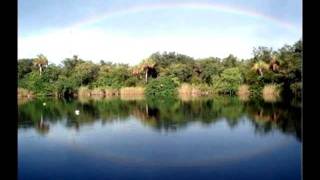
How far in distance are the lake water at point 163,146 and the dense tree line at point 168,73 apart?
41.0 ft

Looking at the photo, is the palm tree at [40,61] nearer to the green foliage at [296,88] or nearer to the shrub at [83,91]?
the shrub at [83,91]

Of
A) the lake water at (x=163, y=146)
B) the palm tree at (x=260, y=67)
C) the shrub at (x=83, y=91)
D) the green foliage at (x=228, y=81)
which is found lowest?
the lake water at (x=163, y=146)

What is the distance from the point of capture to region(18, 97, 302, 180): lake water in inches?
305

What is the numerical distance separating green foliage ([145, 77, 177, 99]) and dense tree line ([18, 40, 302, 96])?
29cm

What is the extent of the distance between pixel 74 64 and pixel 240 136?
29.5m

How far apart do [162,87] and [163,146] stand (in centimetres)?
2197

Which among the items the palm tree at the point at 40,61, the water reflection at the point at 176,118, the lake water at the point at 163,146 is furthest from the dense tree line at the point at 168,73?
the lake water at the point at 163,146

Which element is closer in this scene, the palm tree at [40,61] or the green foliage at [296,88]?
the green foliage at [296,88]

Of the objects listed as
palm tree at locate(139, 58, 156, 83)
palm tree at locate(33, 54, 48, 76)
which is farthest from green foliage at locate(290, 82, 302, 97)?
palm tree at locate(33, 54, 48, 76)

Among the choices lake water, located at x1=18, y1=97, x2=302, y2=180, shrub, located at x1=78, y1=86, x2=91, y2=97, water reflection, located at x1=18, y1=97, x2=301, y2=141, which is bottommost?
lake water, located at x1=18, y1=97, x2=302, y2=180

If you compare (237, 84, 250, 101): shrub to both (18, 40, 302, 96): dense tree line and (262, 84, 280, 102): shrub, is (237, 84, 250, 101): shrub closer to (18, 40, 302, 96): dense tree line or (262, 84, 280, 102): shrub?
(18, 40, 302, 96): dense tree line

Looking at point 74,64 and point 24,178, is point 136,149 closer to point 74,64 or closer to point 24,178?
point 24,178

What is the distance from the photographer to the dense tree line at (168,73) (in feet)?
98.5
